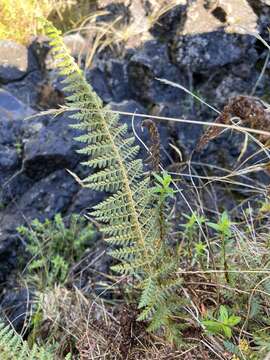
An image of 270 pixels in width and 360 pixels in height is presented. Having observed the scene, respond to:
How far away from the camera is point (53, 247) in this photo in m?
2.25

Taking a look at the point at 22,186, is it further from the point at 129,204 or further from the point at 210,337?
the point at 210,337

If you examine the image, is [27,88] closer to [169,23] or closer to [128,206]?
[169,23]

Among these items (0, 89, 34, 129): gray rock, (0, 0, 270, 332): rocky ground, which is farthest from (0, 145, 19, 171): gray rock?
(0, 89, 34, 129): gray rock

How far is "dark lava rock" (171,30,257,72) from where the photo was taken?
2631 mm

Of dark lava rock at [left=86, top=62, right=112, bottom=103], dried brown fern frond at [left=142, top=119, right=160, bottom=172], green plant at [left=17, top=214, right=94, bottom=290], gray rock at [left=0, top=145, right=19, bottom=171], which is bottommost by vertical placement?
green plant at [left=17, top=214, right=94, bottom=290]

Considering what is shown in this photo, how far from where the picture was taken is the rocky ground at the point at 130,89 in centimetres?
240

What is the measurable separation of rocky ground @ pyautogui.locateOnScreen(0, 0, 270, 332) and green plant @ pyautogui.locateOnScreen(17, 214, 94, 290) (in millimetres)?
87

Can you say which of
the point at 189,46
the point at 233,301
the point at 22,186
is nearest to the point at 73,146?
the point at 22,186

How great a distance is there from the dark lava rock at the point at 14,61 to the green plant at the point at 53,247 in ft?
3.11

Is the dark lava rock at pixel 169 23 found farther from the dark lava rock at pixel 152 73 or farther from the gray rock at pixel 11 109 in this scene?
the gray rock at pixel 11 109

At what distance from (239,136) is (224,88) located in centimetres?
27

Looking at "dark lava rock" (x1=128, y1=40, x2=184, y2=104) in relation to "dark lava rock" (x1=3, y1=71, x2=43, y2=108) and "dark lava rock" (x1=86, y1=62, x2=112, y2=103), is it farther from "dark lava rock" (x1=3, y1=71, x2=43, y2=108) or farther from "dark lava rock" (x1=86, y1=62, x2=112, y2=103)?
"dark lava rock" (x1=3, y1=71, x2=43, y2=108)

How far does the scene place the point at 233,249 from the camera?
1.72 metres


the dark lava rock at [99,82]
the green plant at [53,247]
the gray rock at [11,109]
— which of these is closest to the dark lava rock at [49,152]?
the gray rock at [11,109]
